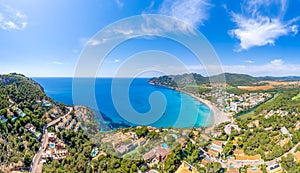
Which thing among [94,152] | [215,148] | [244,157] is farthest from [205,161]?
[94,152]

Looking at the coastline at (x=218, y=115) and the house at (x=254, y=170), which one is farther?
the coastline at (x=218, y=115)

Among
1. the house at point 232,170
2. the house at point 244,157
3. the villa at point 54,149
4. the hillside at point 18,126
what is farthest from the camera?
the villa at point 54,149

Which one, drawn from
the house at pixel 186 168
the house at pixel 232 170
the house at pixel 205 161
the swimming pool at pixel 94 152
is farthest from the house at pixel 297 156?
the swimming pool at pixel 94 152

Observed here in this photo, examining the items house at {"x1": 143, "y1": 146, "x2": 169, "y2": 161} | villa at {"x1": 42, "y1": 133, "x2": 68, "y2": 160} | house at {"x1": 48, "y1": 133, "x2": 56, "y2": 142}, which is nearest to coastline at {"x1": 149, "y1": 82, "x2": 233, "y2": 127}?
house at {"x1": 143, "y1": 146, "x2": 169, "y2": 161}

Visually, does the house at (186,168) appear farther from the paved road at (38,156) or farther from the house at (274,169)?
the paved road at (38,156)

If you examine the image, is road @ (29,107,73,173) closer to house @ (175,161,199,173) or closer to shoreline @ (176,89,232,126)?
house @ (175,161,199,173)

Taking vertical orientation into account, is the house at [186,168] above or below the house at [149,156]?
below

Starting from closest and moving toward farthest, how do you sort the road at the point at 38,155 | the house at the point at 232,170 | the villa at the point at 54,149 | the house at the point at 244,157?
the house at the point at 232,170 → the road at the point at 38,155 → the house at the point at 244,157 → the villa at the point at 54,149

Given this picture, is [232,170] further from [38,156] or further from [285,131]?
[38,156]
